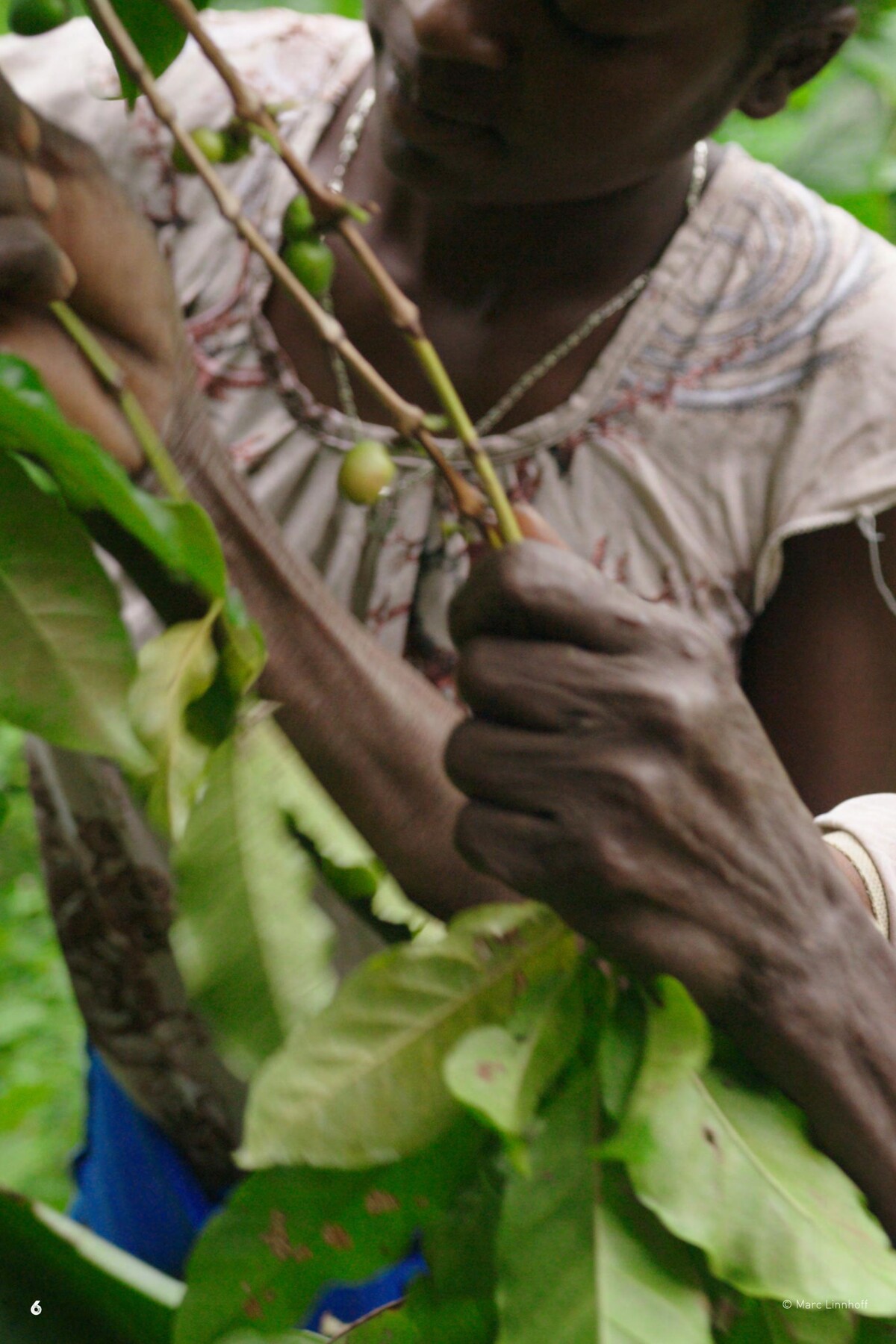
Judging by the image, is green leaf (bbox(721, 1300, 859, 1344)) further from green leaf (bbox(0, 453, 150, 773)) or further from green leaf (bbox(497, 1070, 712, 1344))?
green leaf (bbox(0, 453, 150, 773))

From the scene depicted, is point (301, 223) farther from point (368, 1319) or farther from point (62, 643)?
point (368, 1319)

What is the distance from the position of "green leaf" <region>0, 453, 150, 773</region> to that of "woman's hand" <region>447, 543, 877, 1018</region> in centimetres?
15

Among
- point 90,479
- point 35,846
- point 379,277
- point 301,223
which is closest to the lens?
point 90,479

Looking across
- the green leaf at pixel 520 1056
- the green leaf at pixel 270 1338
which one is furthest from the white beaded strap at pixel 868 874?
the green leaf at pixel 270 1338

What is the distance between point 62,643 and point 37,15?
0.30m

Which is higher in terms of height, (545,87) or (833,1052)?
(545,87)

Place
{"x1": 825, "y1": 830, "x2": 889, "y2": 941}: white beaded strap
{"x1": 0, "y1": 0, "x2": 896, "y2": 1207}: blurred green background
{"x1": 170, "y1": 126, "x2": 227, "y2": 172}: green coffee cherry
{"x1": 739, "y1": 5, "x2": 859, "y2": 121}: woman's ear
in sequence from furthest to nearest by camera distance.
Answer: {"x1": 0, "y1": 0, "x2": 896, "y2": 1207}: blurred green background < {"x1": 739, "y1": 5, "x2": 859, "y2": 121}: woman's ear < {"x1": 825, "y1": 830, "x2": 889, "y2": 941}: white beaded strap < {"x1": 170, "y1": 126, "x2": 227, "y2": 172}: green coffee cherry

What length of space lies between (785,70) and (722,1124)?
74cm

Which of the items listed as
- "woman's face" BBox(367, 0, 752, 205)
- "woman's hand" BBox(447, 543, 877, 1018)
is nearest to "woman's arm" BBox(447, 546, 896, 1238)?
"woman's hand" BBox(447, 543, 877, 1018)

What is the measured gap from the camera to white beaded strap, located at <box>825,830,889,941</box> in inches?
28.7

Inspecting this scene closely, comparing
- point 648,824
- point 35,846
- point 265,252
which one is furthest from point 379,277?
point 35,846

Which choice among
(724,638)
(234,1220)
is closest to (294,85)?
(724,638)

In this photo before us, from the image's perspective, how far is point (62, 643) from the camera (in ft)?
1.54

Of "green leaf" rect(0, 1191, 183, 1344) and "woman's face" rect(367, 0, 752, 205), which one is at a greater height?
"woman's face" rect(367, 0, 752, 205)
